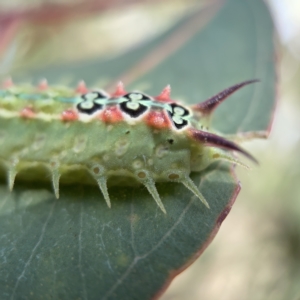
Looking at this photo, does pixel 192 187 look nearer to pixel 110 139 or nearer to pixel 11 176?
pixel 110 139

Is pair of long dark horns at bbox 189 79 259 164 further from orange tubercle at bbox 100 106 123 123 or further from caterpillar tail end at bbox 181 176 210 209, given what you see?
orange tubercle at bbox 100 106 123 123

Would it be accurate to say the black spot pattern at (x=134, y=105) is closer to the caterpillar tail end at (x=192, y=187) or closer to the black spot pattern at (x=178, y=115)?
the black spot pattern at (x=178, y=115)

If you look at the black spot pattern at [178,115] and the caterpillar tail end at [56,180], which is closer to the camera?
the black spot pattern at [178,115]

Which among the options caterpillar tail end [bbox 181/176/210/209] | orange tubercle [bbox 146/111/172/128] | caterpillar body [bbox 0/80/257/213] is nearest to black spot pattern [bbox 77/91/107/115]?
caterpillar body [bbox 0/80/257/213]

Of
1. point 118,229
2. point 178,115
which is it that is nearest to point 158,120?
point 178,115

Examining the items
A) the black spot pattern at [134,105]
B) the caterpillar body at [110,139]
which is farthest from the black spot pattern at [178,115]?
the black spot pattern at [134,105]

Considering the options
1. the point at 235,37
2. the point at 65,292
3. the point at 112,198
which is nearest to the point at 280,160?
the point at 235,37
